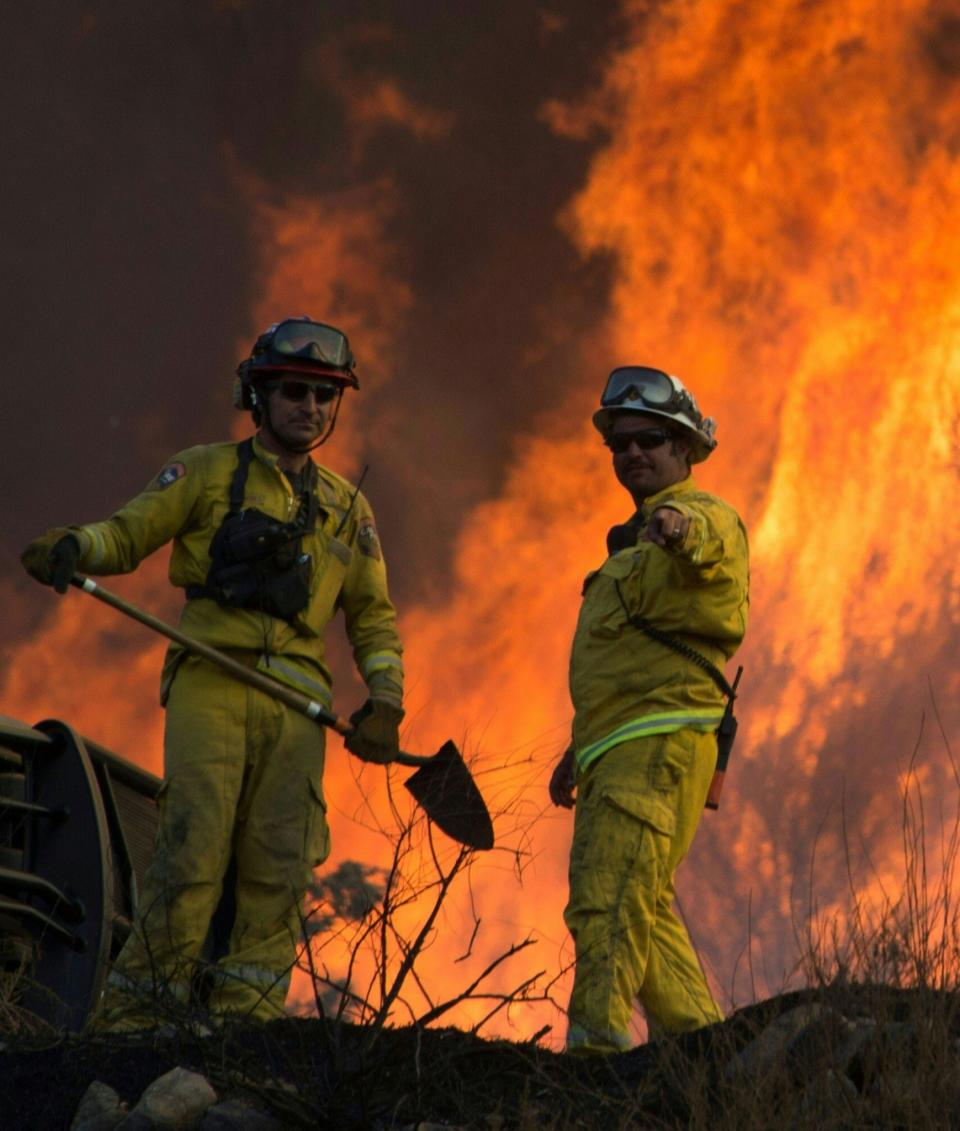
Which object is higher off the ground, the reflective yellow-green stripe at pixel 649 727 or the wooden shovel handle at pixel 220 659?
the wooden shovel handle at pixel 220 659

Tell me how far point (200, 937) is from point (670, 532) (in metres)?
2.35

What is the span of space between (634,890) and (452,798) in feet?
4.06

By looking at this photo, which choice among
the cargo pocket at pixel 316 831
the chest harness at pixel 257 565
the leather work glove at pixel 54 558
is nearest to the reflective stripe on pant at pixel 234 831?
the cargo pocket at pixel 316 831

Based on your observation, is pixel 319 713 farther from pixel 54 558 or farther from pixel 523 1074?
pixel 523 1074

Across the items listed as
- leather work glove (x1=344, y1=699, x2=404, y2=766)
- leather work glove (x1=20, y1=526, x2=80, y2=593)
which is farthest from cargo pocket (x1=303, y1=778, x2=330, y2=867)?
leather work glove (x1=20, y1=526, x2=80, y2=593)

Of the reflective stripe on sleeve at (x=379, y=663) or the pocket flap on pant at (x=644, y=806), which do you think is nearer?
the pocket flap on pant at (x=644, y=806)

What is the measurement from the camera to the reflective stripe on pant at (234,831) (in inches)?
261

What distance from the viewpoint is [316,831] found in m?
6.98

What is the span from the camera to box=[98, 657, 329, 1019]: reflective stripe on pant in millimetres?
6629

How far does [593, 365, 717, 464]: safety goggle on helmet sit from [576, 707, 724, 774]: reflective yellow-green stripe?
110 cm

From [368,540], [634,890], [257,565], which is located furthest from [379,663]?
[634,890]

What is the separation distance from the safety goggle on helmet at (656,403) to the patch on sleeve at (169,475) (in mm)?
1636

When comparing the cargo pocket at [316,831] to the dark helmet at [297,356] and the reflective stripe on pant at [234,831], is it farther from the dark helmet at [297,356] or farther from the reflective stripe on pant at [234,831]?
the dark helmet at [297,356]

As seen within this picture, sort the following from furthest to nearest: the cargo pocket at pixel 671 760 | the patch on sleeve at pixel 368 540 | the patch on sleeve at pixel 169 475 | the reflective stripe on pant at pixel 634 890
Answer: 1. the patch on sleeve at pixel 368 540
2. the patch on sleeve at pixel 169 475
3. the cargo pocket at pixel 671 760
4. the reflective stripe on pant at pixel 634 890
